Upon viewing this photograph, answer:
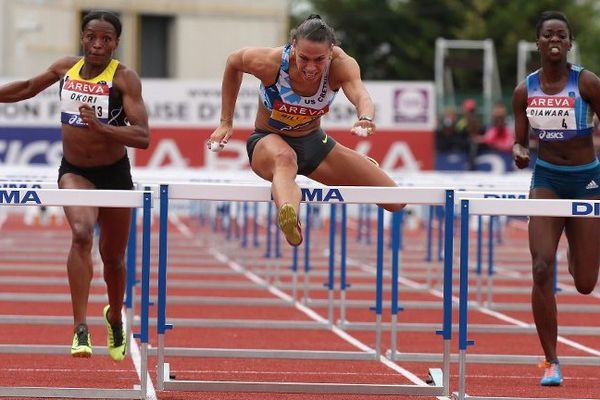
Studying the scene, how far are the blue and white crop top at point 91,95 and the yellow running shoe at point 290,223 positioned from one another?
4.76ft

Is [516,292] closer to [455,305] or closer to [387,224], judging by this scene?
[455,305]

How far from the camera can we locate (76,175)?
28.0 feet

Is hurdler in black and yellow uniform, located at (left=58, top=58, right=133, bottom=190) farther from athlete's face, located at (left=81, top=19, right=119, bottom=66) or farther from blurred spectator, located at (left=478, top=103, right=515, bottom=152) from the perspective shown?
blurred spectator, located at (left=478, top=103, right=515, bottom=152)

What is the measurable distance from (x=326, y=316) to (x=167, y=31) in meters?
32.5

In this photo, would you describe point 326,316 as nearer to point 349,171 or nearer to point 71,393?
point 349,171

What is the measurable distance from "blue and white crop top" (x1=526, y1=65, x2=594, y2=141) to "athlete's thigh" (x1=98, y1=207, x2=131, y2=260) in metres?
2.39

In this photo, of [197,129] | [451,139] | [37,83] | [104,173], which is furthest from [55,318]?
[451,139]

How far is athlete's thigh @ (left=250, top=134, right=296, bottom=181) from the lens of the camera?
816 cm

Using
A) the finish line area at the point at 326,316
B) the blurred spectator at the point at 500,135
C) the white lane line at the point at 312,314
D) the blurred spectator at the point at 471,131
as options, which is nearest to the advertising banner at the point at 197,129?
the blurred spectator at the point at 471,131

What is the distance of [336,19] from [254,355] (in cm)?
5533

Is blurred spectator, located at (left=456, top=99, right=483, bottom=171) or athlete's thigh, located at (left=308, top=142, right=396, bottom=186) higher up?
A: blurred spectator, located at (left=456, top=99, right=483, bottom=171)

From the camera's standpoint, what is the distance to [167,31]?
1770 inches

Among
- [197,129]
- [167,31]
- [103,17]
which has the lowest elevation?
[103,17]

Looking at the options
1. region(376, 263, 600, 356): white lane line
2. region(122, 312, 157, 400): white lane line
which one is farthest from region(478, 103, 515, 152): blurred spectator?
region(122, 312, 157, 400): white lane line
